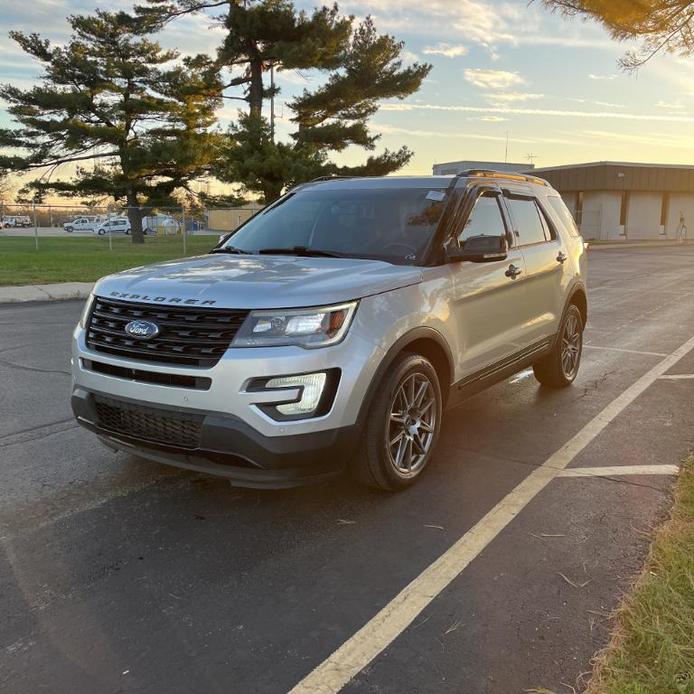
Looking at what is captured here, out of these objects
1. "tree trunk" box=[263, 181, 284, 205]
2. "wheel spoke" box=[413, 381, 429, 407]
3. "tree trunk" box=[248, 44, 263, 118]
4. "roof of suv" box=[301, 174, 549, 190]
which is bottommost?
"wheel spoke" box=[413, 381, 429, 407]

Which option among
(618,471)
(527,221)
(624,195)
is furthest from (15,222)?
(618,471)

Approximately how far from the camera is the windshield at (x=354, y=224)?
4613 mm

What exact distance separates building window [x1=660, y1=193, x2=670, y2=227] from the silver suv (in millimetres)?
48203

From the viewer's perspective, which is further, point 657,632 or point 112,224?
point 112,224

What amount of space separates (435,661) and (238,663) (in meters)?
0.74

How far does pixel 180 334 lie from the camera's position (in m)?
3.51

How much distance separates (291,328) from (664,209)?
5098 centimetres

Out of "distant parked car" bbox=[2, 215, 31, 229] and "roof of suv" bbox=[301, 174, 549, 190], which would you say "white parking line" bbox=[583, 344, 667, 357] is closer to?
"roof of suv" bbox=[301, 174, 549, 190]

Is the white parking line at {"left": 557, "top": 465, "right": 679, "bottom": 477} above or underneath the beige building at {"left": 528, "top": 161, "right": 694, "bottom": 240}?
underneath

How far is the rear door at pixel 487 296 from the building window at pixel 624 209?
1772 inches

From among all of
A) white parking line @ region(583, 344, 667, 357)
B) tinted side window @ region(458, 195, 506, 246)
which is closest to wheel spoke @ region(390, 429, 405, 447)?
tinted side window @ region(458, 195, 506, 246)

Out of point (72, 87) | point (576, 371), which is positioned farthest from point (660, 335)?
point (72, 87)

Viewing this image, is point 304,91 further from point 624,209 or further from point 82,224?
Answer: point 82,224

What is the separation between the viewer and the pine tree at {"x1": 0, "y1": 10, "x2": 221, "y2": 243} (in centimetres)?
3559
